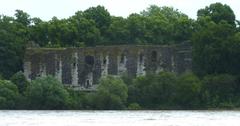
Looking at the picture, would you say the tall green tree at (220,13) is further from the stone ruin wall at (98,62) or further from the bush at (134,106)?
the bush at (134,106)

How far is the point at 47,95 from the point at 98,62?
14.1 meters

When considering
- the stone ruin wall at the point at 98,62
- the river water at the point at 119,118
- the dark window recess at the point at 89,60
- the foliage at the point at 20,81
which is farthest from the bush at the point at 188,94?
the dark window recess at the point at 89,60

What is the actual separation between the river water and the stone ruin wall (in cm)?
1538

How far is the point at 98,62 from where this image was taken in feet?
365

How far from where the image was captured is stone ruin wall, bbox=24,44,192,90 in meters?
110

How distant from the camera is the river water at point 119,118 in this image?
7675 centimetres

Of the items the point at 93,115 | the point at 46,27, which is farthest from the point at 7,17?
the point at 93,115

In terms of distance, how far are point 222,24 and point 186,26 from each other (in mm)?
10909

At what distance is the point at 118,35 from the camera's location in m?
120

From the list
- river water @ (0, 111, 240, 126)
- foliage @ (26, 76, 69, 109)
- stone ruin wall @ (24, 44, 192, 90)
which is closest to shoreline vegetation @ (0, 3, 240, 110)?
foliage @ (26, 76, 69, 109)

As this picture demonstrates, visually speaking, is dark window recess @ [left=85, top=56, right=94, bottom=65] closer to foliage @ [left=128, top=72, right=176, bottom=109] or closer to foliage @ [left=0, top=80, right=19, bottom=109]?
foliage @ [left=128, top=72, right=176, bottom=109]

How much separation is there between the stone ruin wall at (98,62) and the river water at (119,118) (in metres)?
15.4

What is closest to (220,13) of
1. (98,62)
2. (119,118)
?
(98,62)

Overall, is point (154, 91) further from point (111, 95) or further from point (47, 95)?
point (47, 95)
